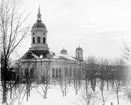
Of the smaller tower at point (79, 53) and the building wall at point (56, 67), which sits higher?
the smaller tower at point (79, 53)

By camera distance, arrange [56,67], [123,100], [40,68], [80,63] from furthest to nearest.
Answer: [80,63] → [56,67] → [40,68] → [123,100]

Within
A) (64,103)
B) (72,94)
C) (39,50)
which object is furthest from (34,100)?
(39,50)

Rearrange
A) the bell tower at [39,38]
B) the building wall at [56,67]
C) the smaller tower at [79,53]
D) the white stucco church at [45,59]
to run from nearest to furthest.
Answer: the building wall at [56,67] → the white stucco church at [45,59] → the bell tower at [39,38] → the smaller tower at [79,53]

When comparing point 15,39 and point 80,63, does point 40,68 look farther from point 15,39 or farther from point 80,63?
point 15,39

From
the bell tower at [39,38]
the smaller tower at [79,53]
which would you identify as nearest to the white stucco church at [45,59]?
the bell tower at [39,38]

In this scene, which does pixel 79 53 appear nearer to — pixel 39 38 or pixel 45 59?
pixel 39 38

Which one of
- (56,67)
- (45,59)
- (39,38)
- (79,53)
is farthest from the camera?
(79,53)

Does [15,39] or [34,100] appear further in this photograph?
[34,100]

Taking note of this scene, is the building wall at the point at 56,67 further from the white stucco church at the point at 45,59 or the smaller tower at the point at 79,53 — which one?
the smaller tower at the point at 79,53

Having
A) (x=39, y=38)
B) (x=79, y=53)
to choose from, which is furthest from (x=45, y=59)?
(x=79, y=53)

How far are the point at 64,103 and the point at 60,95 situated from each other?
15.2 feet

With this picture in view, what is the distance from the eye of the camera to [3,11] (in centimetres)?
668

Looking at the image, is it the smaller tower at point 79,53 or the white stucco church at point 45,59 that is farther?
the smaller tower at point 79,53

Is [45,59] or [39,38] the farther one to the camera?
[39,38]
